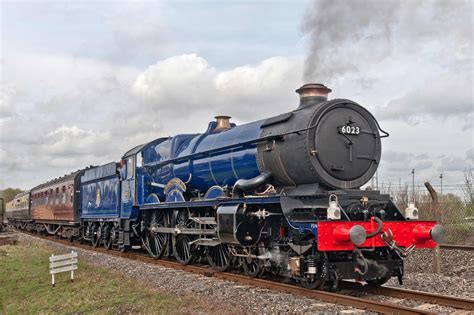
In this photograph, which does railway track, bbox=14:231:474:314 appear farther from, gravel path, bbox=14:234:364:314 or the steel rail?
gravel path, bbox=14:234:364:314

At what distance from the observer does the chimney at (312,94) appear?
10086 mm

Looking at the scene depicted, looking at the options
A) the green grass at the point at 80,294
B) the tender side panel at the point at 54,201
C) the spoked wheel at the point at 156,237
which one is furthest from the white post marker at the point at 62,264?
the tender side panel at the point at 54,201

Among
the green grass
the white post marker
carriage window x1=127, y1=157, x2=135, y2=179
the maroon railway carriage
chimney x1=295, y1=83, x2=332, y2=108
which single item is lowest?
the green grass

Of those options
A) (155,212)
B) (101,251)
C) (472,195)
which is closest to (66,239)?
(101,251)

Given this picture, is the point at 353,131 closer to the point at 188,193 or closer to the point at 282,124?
the point at 282,124

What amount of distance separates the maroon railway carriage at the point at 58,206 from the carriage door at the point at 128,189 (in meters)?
8.14

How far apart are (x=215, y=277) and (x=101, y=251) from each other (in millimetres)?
9111

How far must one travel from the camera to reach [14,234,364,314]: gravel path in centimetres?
775

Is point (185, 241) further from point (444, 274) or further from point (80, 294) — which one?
point (444, 274)

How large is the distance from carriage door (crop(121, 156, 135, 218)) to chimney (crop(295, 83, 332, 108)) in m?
7.92

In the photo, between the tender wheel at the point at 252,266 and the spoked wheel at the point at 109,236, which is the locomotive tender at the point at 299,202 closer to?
the tender wheel at the point at 252,266

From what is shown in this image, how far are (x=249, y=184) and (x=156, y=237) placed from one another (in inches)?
244

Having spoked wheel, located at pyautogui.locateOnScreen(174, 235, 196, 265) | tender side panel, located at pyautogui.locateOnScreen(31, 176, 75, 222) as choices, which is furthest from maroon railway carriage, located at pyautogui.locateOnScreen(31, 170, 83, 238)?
spoked wheel, located at pyautogui.locateOnScreen(174, 235, 196, 265)

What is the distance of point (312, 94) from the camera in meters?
10.1
